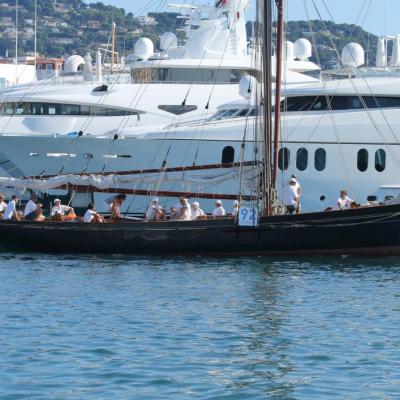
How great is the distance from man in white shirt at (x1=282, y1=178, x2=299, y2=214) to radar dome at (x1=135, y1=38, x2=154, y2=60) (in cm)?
1691

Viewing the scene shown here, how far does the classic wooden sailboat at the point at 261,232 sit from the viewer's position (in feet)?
101

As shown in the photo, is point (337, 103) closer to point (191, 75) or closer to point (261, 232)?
point (261, 232)

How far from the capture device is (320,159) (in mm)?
37000

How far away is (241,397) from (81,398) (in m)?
2.07

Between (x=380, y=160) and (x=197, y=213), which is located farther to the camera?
(x=380, y=160)

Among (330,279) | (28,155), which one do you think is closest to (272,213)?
(330,279)

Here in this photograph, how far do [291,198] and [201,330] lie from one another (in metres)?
12.8

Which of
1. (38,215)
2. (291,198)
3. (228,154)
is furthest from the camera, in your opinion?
(228,154)

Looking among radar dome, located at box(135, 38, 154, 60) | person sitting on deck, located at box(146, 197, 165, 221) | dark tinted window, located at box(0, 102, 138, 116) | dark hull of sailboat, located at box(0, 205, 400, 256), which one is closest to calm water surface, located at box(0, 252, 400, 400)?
dark hull of sailboat, located at box(0, 205, 400, 256)

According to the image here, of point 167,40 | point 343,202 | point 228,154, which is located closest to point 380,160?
point 343,202

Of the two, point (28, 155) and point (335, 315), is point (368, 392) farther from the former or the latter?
point (28, 155)

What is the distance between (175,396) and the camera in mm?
16594

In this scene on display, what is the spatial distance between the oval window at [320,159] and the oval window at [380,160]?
4.95 feet

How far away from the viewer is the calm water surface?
17.3 metres
